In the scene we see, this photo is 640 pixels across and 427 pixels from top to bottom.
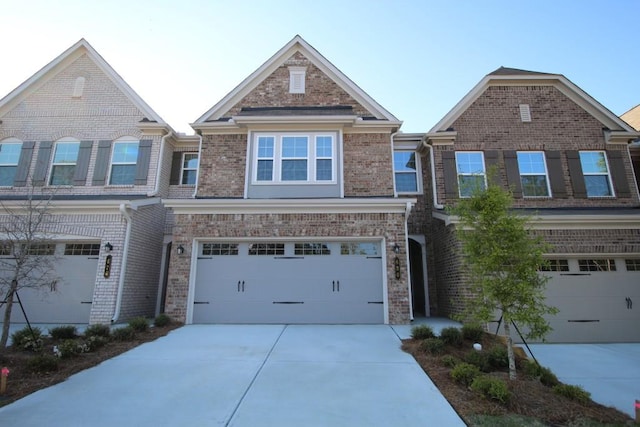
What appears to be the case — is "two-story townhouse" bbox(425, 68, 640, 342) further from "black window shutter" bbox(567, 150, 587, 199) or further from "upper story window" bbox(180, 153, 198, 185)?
"upper story window" bbox(180, 153, 198, 185)

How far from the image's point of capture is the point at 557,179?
11445mm

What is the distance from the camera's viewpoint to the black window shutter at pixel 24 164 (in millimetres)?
11765

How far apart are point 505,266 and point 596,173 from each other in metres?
8.97

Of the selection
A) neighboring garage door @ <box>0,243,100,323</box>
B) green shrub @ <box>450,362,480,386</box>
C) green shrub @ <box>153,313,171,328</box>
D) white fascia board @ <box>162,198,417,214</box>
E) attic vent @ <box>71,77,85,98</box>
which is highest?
attic vent @ <box>71,77,85,98</box>

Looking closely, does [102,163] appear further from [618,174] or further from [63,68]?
[618,174]

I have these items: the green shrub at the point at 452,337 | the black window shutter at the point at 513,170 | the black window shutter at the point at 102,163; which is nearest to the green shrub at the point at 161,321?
the black window shutter at the point at 102,163

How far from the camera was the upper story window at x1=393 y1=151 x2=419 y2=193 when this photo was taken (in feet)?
41.3

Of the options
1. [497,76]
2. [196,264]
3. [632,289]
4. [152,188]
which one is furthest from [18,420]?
[497,76]

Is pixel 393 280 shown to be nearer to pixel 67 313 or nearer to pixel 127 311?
pixel 127 311

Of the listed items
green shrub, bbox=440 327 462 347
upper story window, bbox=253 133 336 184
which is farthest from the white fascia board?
green shrub, bbox=440 327 462 347

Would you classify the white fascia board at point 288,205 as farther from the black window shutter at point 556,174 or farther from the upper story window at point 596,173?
the upper story window at point 596,173

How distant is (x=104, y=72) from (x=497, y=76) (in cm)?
1402

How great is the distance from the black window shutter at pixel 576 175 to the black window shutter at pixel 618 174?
102 centimetres

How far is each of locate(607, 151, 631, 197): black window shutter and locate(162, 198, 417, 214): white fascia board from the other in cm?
724
